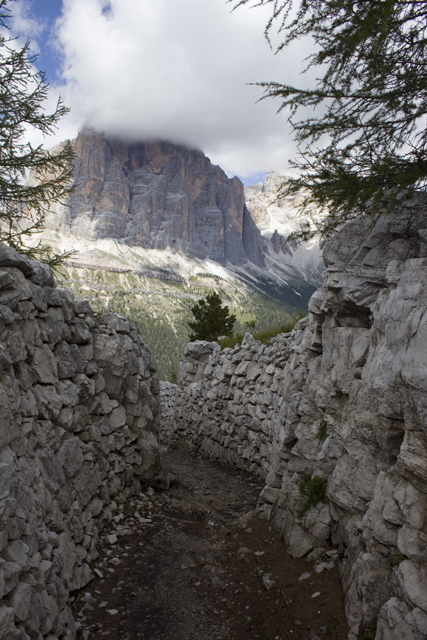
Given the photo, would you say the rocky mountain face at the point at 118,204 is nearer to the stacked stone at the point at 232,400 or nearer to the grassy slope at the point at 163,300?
the grassy slope at the point at 163,300

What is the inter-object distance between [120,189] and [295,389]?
19501 centimetres

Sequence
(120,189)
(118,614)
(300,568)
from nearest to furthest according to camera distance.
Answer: (118,614)
(300,568)
(120,189)

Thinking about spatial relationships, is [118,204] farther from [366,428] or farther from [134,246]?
[366,428]

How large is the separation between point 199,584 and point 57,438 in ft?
11.8

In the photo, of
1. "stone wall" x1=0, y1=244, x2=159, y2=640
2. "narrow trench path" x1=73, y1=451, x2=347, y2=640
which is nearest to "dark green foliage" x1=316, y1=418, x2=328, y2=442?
"narrow trench path" x1=73, y1=451, x2=347, y2=640

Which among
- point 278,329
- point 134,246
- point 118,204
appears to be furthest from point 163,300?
point 278,329

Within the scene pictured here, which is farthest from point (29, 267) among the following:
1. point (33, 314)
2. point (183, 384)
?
point (183, 384)

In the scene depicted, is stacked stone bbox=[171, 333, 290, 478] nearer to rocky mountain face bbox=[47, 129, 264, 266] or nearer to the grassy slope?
the grassy slope

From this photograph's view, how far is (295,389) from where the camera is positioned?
31.3 feet

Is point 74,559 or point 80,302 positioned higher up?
point 80,302

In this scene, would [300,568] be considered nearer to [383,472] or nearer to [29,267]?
[383,472]

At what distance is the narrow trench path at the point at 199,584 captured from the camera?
556 centimetres

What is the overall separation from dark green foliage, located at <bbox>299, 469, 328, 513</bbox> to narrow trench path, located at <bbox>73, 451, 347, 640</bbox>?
38.3 inches

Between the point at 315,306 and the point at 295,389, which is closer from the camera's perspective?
the point at 315,306
